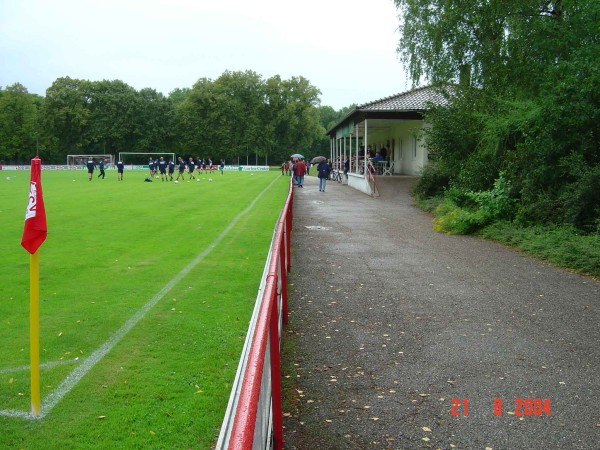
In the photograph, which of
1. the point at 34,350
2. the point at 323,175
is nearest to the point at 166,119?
the point at 323,175

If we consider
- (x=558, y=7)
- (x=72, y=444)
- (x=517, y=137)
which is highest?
(x=558, y=7)

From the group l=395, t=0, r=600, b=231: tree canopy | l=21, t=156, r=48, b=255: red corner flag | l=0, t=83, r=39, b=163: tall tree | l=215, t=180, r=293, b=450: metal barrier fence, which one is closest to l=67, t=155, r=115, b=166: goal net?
l=0, t=83, r=39, b=163: tall tree

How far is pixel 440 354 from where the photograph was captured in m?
6.14

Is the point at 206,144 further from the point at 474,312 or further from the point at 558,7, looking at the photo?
the point at 474,312

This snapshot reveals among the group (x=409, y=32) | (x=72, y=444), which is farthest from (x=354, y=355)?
(x=409, y=32)

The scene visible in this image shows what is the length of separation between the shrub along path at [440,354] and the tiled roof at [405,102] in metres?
19.5

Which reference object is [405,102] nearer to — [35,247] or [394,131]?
[394,131]

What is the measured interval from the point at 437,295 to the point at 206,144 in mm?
89167

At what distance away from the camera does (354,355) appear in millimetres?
6121

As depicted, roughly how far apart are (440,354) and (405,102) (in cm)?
2777

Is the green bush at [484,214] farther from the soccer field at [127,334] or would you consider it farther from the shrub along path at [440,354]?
the soccer field at [127,334]

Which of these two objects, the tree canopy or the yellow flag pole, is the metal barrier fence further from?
the tree canopy

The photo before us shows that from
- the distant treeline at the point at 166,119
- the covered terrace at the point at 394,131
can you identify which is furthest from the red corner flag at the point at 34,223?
the distant treeline at the point at 166,119

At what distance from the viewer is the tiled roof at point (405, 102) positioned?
30438 millimetres
